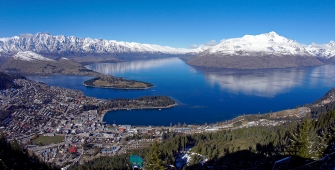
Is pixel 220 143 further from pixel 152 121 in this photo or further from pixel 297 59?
pixel 297 59

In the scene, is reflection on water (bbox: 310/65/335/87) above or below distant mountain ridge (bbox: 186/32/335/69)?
below

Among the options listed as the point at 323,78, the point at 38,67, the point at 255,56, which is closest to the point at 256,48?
the point at 255,56

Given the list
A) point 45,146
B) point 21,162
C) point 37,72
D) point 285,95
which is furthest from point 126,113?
point 37,72

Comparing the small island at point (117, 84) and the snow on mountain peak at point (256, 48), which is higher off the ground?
the snow on mountain peak at point (256, 48)

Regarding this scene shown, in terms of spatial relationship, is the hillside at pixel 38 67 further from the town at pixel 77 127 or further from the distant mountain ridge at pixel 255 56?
the distant mountain ridge at pixel 255 56

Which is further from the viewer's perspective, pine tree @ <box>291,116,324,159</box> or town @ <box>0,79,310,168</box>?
town @ <box>0,79,310,168</box>

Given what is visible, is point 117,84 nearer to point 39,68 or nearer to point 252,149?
point 252,149

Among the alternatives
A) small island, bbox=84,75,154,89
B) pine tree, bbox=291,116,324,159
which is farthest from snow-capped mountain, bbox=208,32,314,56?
pine tree, bbox=291,116,324,159

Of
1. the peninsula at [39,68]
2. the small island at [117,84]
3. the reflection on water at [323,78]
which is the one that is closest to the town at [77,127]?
the small island at [117,84]

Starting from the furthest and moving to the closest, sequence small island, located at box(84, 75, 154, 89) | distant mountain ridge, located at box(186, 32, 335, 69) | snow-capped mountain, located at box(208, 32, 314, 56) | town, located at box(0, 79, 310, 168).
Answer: snow-capped mountain, located at box(208, 32, 314, 56) → distant mountain ridge, located at box(186, 32, 335, 69) → small island, located at box(84, 75, 154, 89) → town, located at box(0, 79, 310, 168)

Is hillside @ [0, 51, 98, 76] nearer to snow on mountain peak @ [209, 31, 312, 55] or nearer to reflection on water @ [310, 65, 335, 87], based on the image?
reflection on water @ [310, 65, 335, 87]

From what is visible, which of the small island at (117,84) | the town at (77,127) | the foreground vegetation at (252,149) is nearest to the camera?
the foreground vegetation at (252,149)
